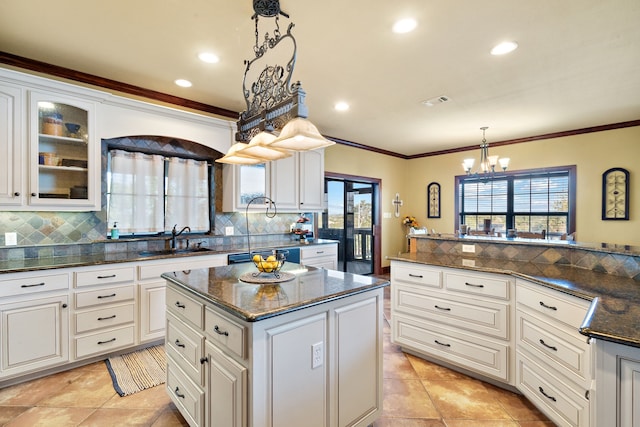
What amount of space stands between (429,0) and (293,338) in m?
2.20

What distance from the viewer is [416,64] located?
284 cm

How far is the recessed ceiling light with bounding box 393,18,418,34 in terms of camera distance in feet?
7.16

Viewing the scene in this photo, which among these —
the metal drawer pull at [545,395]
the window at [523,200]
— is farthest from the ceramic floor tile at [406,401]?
the window at [523,200]

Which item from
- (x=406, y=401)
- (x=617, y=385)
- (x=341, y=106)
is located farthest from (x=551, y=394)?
(x=341, y=106)

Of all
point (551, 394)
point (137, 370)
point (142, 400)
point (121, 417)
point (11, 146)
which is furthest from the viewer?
point (137, 370)

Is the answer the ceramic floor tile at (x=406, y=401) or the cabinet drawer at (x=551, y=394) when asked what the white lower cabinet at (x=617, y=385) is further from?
the ceramic floor tile at (x=406, y=401)

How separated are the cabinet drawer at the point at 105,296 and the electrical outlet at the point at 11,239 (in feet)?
2.56

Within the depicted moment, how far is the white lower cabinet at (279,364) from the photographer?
1358 millimetres

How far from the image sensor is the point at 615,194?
4664mm

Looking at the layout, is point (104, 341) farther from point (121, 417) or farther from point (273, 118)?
point (273, 118)

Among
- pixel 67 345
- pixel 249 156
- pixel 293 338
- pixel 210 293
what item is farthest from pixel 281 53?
pixel 67 345

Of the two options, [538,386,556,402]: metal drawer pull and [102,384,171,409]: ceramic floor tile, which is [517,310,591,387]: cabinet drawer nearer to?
[538,386,556,402]: metal drawer pull

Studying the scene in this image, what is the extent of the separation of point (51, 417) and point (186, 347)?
117 cm

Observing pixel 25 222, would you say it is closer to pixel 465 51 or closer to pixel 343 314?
pixel 343 314
